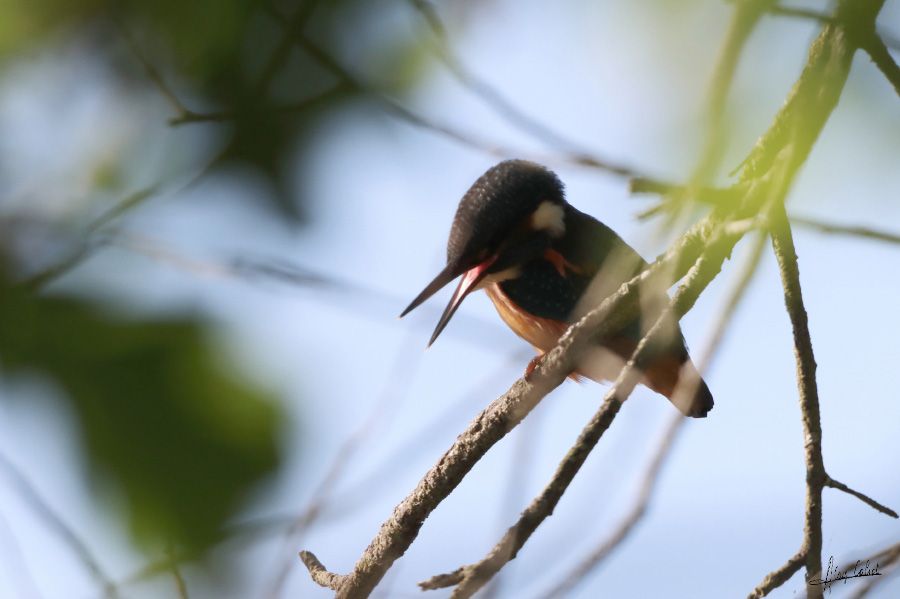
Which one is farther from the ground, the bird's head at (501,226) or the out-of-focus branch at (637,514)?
the bird's head at (501,226)

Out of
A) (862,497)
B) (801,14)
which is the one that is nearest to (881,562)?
(862,497)

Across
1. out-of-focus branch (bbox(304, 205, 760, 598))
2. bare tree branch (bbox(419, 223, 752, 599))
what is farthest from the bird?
bare tree branch (bbox(419, 223, 752, 599))

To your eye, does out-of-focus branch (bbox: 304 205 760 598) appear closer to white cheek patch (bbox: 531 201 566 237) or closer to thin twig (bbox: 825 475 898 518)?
thin twig (bbox: 825 475 898 518)

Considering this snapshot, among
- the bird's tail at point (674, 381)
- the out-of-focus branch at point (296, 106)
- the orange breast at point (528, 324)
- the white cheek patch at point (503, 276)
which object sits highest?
the white cheek patch at point (503, 276)

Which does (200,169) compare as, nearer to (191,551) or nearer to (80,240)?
(80,240)

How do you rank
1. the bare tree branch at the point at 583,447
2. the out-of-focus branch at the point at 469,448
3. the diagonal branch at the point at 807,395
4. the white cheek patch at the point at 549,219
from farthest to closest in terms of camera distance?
1. the white cheek patch at the point at 549,219
2. the out-of-focus branch at the point at 469,448
3. the diagonal branch at the point at 807,395
4. the bare tree branch at the point at 583,447

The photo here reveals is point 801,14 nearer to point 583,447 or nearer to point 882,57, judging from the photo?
point 882,57

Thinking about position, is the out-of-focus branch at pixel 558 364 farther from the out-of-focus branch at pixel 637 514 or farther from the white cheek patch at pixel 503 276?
the white cheek patch at pixel 503 276

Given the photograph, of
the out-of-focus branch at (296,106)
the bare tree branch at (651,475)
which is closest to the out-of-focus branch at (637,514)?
the bare tree branch at (651,475)

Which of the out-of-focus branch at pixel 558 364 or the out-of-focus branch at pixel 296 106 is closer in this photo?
the out-of-focus branch at pixel 296 106
